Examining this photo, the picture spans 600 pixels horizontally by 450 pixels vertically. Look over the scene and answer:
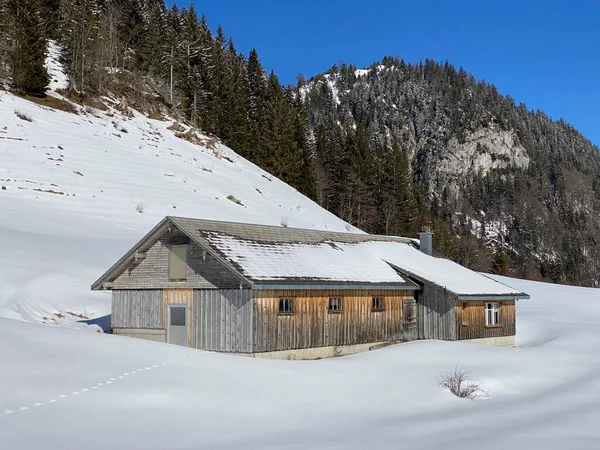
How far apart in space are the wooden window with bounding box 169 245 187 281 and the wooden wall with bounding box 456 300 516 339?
1238 centimetres

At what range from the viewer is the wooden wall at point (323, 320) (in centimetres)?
2186

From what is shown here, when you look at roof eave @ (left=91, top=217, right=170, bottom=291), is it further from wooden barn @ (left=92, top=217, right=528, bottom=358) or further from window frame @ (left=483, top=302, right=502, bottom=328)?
window frame @ (left=483, top=302, right=502, bottom=328)

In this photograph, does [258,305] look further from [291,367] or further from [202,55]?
[202,55]

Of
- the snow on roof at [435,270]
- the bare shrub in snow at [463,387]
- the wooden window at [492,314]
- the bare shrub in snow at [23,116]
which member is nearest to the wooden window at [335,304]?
the snow on roof at [435,270]

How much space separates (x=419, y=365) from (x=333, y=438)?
9565 mm

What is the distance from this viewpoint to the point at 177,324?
76.8 ft

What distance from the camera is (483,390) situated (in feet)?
62.2

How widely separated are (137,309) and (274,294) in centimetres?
582

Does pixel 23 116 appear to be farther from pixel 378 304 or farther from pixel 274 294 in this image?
pixel 274 294

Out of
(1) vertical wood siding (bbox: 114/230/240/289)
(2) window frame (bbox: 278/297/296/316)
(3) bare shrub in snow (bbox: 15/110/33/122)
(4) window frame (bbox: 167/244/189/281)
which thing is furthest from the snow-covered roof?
(3) bare shrub in snow (bbox: 15/110/33/122)

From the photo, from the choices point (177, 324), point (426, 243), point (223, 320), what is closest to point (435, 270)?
point (426, 243)

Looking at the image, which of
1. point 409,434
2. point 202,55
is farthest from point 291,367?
point 202,55

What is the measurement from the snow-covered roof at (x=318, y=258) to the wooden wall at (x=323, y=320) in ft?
2.02

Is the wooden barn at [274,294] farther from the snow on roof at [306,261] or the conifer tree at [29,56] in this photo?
the conifer tree at [29,56]
